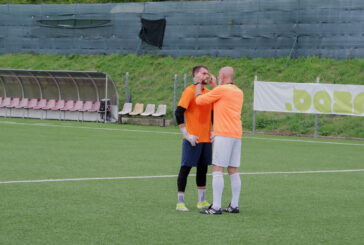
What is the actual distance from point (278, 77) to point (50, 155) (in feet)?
63.5

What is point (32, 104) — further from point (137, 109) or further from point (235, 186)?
point (235, 186)

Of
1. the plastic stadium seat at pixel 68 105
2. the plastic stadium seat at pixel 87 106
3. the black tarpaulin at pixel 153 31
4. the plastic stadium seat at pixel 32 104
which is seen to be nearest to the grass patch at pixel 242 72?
the black tarpaulin at pixel 153 31

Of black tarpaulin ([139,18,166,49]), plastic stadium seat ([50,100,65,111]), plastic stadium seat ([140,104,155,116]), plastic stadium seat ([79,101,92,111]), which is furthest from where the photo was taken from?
black tarpaulin ([139,18,166,49])

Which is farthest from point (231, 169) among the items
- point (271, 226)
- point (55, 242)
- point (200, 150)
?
point (55, 242)

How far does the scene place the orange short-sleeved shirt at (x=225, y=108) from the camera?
9234 mm

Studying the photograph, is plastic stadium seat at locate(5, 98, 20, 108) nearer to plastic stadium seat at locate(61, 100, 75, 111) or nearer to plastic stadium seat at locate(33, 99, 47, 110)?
plastic stadium seat at locate(33, 99, 47, 110)

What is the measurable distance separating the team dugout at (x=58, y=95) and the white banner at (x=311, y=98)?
935cm

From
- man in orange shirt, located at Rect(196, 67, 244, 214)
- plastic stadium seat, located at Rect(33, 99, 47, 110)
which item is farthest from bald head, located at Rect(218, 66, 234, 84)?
plastic stadium seat, located at Rect(33, 99, 47, 110)

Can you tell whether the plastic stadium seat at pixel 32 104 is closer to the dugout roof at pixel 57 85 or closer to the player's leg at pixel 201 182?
the dugout roof at pixel 57 85

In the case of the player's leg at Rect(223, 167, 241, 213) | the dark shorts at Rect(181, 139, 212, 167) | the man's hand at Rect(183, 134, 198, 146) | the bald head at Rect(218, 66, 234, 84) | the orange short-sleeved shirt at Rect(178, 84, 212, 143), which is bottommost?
the player's leg at Rect(223, 167, 241, 213)

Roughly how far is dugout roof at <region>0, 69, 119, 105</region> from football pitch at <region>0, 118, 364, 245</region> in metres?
16.1

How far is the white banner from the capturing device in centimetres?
2688

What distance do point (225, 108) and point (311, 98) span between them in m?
19.2

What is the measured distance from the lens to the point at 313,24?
34.2 meters
